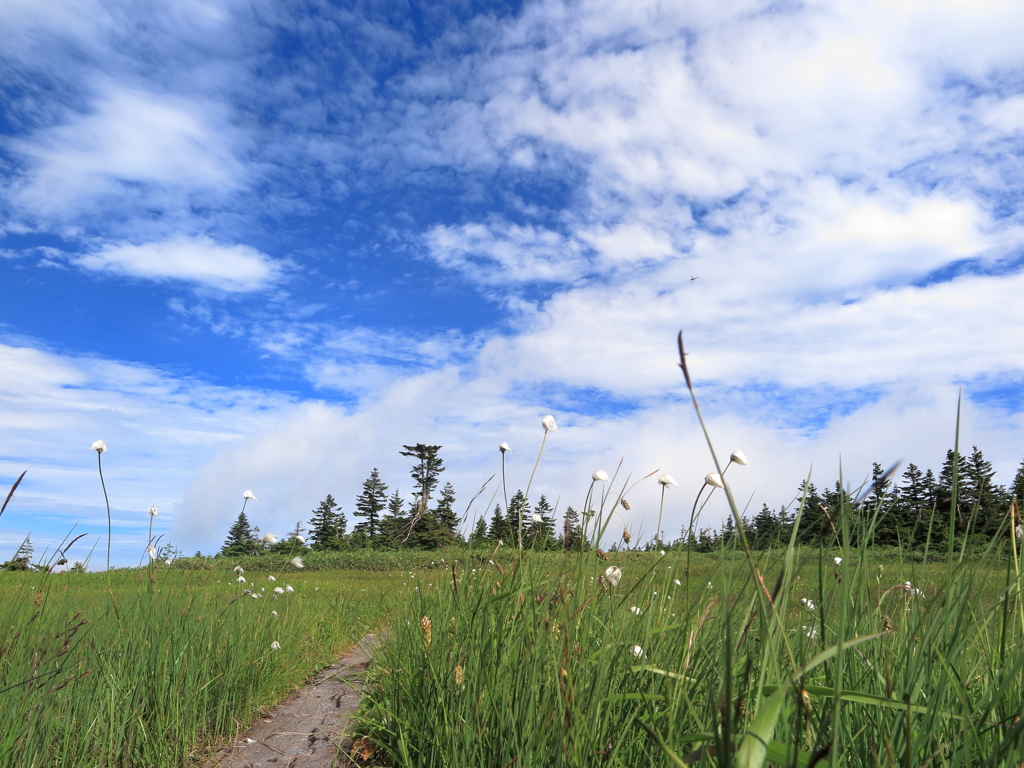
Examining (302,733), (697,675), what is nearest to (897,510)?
(697,675)

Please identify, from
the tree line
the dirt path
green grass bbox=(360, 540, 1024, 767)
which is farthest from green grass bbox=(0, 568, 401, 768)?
the tree line

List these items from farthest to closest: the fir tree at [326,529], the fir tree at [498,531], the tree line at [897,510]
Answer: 1. the fir tree at [326,529]
2. the fir tree at [498,531]
3. the tree line at [897,510]

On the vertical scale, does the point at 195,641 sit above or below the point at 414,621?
below

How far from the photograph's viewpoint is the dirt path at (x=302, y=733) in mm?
3857

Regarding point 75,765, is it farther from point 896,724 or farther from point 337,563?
point 337,563

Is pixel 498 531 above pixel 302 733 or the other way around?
above

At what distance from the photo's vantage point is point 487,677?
101 inches

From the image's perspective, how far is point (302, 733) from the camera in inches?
171

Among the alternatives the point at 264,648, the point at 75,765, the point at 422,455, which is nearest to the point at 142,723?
the point at 75,765

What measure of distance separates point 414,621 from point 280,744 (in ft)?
4.41

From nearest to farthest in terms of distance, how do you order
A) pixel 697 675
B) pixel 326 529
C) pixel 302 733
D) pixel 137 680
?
pixel 697 675, pixel 137 680, pixel 302 733, pixel 326 529

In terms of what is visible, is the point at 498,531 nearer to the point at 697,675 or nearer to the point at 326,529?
the point at 697,675

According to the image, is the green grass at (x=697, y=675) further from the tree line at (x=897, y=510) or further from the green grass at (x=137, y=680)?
the green grass at (x=137, y=680)

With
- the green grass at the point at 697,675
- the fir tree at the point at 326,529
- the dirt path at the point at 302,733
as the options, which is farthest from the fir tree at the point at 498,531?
the fir tree at the point at 326,529
